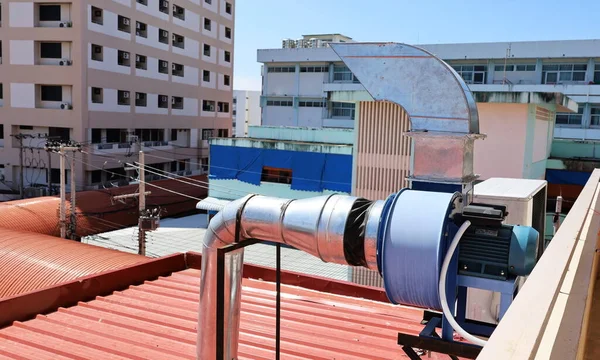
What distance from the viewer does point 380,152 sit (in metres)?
15.7

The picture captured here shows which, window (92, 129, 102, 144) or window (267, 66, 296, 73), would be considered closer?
window (92, 129, 102, 144)

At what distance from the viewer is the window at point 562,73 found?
35.9 meters

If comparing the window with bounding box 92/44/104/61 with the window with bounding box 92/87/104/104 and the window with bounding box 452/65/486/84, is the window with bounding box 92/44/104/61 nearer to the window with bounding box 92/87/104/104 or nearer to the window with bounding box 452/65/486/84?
the window with bounding box 92/87/104/104

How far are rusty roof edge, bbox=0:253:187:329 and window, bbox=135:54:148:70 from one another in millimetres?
29588

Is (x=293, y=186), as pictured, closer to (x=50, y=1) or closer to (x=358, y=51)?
(x=50, y=1)

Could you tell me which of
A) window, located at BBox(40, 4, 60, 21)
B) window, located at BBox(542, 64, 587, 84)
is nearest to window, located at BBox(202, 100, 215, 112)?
window, located at BBox(40, 4, 60, 21)

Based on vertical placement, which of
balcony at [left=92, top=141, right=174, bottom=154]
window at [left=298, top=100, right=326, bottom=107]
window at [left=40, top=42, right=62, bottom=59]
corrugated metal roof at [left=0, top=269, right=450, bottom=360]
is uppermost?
window at [left=40, top=42, right=62, bottom=59]

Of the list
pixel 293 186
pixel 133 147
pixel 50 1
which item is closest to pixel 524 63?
pixel 293 186

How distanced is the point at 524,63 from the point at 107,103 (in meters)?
27.6

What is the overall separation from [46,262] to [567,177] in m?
17.1

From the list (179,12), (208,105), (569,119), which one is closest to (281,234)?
(569,119)

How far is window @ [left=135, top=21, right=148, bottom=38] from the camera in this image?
1396 inches

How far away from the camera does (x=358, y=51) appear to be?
182 inches

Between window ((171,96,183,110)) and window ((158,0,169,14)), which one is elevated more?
window ((158,0,169,14))
